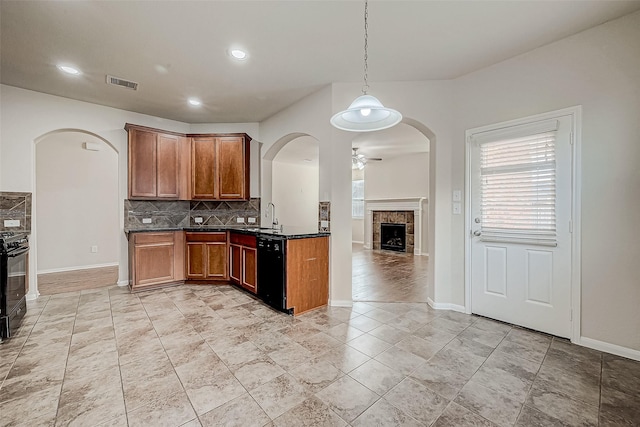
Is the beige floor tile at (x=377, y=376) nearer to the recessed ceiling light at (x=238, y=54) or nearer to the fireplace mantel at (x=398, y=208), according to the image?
the recessed ceiling light at (x=238, y=54)

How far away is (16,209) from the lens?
146 inches

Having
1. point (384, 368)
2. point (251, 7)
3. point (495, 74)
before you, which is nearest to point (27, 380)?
point (384, 368)

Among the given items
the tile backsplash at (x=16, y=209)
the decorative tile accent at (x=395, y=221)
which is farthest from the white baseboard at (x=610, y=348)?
the tile backsplash at (x=16, y=209)

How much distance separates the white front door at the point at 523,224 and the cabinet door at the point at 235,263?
313cm

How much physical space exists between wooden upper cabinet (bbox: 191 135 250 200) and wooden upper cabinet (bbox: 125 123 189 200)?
6.9 inches

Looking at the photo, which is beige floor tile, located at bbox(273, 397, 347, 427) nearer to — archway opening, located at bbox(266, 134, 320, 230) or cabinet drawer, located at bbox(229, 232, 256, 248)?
cabinet drawer, located at bbox(229, 232, 256, 248)

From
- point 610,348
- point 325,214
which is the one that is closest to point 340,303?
point 325,214

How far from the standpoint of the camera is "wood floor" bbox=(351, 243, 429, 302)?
393 centimetres

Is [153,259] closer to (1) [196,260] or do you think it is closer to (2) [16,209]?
(1) [196,260]

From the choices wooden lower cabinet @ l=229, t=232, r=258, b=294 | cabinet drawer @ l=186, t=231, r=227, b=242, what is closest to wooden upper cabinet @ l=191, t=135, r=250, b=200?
cabinet drawer @ l=186, t=231, r=227, b=242

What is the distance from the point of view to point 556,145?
8.80 feet

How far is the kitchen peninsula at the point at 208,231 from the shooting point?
340 centimetres

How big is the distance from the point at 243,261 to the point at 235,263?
0.28 metres

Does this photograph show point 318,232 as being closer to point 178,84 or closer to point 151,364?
point 151,364
